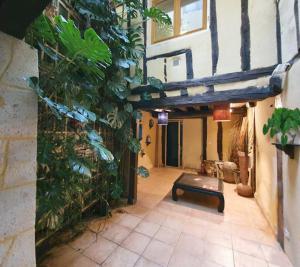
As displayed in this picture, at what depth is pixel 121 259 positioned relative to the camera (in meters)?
1.81

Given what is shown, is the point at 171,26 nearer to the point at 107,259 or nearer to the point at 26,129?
the point at 26,129

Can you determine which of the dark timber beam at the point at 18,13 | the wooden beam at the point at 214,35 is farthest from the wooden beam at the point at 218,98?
the dark timber beam at the point at 18,13

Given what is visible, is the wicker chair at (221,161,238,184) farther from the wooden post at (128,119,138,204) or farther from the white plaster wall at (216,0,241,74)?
the white plaster wall at (216,0,241,74)

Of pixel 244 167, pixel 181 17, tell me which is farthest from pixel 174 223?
pixel 181 17

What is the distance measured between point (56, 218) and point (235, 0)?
11.8ft

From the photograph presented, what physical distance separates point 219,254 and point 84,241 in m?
1.70

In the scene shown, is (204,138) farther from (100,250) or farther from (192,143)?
(100,250)

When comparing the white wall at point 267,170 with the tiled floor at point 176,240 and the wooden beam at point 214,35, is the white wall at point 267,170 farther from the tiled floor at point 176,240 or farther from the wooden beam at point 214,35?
the wooden beam at point 214,35

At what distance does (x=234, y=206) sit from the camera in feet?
10.5

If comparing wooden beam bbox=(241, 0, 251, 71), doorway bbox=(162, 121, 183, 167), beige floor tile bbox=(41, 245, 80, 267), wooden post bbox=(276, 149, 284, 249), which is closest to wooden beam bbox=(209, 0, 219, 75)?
wooden beam bbox=(241, 0, 251, 71)

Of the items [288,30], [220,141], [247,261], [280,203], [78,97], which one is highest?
[288,30]

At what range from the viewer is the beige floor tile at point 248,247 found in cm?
196

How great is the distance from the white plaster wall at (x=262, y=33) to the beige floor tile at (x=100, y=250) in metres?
3.02

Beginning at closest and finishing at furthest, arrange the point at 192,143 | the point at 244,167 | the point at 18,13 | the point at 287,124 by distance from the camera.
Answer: the point at 18,13
the point at 287,124
the point at 244,167
the point at 192,143
